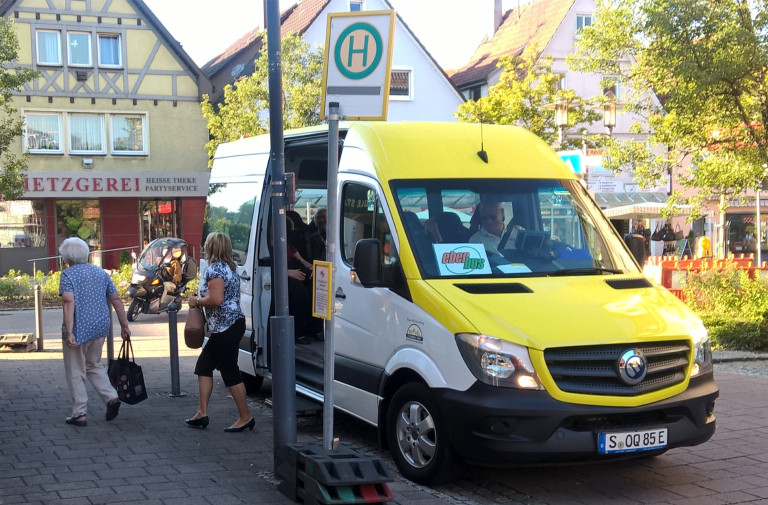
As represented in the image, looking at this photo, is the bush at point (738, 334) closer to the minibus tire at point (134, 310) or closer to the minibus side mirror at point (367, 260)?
the minibus side mirror at point (367, 260)

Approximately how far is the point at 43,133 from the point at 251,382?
26.3 meters

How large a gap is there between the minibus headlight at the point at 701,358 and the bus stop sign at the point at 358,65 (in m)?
2.63

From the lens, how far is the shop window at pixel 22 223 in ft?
109

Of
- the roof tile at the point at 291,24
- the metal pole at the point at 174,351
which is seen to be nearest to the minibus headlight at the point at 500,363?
the metal pole at the point at 174,351

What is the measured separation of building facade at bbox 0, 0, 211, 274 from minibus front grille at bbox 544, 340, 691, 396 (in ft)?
95.5

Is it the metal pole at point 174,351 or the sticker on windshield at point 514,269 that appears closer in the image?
the sticker on windshield at point 514,269

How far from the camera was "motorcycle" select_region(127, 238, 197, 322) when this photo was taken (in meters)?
18.5

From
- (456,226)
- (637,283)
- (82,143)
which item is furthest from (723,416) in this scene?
(82,143)


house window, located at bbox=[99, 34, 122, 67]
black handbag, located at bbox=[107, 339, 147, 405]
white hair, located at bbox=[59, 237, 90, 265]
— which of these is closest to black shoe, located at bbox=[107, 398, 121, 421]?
black handbag, located at bbox=[107, 339, 147, 405]

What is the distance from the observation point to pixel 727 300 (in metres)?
14.1

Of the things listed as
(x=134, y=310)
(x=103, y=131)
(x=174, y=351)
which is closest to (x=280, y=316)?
(x=174, y=351)

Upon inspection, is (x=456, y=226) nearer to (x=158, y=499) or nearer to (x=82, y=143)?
(x=158, y=499)

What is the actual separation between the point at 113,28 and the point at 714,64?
25.8 metres

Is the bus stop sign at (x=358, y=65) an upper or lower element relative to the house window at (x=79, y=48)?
lower
